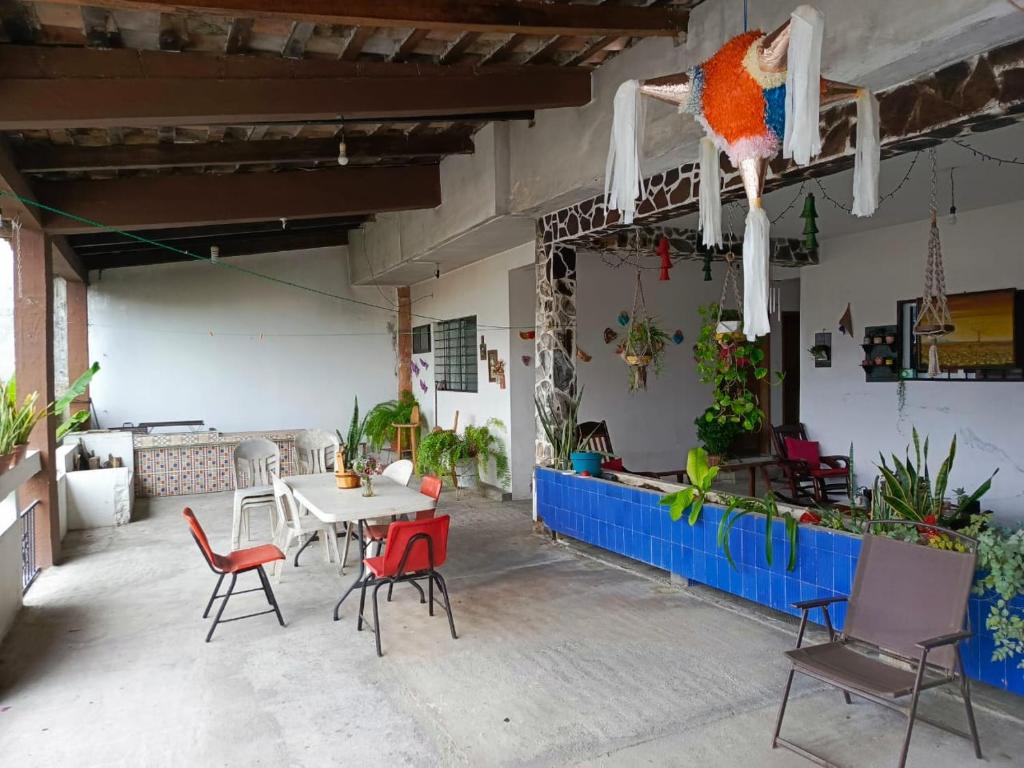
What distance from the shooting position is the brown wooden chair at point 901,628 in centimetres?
254

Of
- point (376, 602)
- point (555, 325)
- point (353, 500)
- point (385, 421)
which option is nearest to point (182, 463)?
point (385, 421)

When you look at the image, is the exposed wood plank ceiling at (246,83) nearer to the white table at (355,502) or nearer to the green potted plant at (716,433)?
the white table at (355,502)

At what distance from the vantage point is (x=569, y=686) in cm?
329

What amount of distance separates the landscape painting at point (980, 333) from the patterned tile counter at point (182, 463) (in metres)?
7.91

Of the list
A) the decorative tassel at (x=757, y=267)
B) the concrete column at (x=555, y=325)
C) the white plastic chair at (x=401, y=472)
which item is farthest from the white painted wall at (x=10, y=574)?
the decorative tassel at (x=757, y=267)

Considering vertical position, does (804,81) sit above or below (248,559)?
above

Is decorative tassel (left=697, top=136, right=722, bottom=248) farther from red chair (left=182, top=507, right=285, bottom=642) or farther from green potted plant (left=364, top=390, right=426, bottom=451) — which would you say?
green potted plant (left=364, top=390, right=426, bottom=451)

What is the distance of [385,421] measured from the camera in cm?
1051

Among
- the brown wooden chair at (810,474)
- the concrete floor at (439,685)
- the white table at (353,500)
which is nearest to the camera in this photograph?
the concrete floor at (439,685)

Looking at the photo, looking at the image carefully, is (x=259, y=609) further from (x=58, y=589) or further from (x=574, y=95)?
(x=574, y=95)

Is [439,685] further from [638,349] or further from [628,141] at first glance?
[638,349]

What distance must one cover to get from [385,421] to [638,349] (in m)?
4.89

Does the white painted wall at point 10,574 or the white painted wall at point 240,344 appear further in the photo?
the white painted wall at point 240,344

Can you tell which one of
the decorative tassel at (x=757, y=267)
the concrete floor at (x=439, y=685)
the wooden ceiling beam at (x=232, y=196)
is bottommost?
the concrete floor at (x=439, y=685)
